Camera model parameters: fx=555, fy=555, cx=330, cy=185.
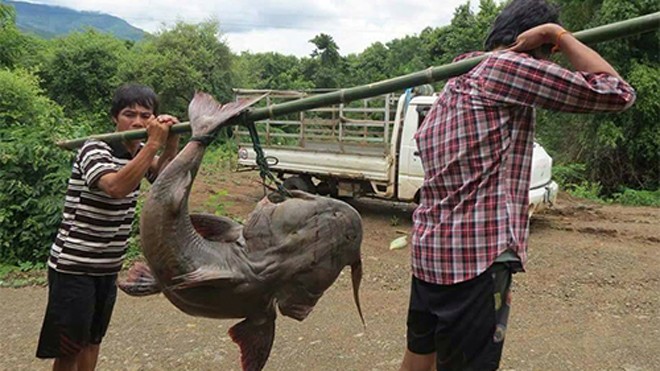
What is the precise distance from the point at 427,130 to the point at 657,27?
0.84 meters

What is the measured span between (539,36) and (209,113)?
1204 mm

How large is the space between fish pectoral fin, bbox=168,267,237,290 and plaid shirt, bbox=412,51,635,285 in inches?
30.8

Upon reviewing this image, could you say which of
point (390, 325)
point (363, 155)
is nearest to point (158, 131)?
point (390, 325)

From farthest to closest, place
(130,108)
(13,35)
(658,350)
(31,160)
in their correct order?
(13,35) → (31,160) → (658,350) → (130,108)

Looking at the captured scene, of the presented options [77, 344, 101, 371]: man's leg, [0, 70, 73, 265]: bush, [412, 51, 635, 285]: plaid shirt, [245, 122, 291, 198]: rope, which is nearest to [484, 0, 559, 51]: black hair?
[412, 51, 635, 285]: plaid shirt

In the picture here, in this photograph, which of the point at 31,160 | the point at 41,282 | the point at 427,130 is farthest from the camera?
the point at 31,160

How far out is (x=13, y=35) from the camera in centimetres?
1902

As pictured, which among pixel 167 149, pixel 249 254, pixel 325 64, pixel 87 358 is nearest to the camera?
pixel 249 254

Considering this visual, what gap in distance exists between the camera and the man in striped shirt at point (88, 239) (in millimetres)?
2623

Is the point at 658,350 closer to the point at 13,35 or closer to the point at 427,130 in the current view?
the point at 427,130

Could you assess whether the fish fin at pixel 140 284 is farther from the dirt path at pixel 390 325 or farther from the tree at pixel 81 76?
the tree at pixel 81 76

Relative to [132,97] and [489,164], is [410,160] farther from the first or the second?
[489,164]

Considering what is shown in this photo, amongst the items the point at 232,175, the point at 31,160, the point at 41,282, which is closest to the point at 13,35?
the point at 232,175

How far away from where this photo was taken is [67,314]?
274cm
